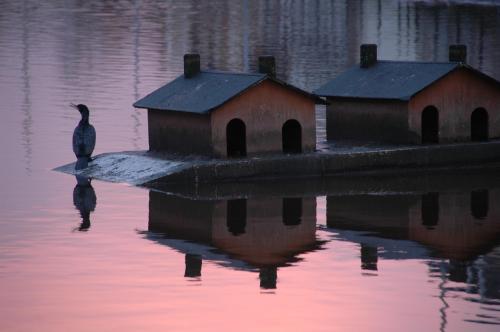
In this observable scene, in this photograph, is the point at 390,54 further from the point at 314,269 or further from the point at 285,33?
the point at 314,269

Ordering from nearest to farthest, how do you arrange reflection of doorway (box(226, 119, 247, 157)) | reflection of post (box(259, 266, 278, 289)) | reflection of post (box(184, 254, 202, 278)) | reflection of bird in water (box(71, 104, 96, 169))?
reflection of post (box(259, 266, 278, 289)), reflection of post (box(184, 254, 202, 278)), reflection of doorway (box(226, 119, 247, 157)), reflection of bird in water (box(71, 104, 96, 169))

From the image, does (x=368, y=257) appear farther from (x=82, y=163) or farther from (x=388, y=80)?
(x=388, y=80)

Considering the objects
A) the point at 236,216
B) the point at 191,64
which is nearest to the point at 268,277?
the point at 236,216

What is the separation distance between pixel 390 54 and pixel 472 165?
4521 cm

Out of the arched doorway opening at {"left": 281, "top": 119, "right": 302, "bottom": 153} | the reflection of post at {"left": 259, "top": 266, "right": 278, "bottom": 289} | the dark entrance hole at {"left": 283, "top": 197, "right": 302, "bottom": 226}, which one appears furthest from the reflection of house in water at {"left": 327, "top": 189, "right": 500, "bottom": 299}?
the arched doorway opening at {"left": 281, "top": 119, "right": 302, "bottom": 153}

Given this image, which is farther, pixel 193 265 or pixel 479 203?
pixel 479 203

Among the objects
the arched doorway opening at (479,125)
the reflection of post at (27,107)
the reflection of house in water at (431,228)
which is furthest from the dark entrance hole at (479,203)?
the reflection of post at (27,107)

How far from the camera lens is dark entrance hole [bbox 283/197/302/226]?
36678mm

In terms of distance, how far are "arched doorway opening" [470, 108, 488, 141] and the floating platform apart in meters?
0.65

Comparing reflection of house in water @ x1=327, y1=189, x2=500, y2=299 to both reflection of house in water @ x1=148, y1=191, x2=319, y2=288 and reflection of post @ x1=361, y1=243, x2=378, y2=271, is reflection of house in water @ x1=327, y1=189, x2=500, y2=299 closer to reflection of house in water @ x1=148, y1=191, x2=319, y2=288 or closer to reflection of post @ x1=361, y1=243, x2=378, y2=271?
reflection of post @ x1=361, y1=243, x2=378, y2=271

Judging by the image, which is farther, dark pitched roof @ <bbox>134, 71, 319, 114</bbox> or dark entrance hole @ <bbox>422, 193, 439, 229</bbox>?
dark pitched roof @ <bbox>134, 71, 319, 114</bbox>

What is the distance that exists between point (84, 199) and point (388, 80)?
10347 millimetres

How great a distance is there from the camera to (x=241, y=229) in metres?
35.5

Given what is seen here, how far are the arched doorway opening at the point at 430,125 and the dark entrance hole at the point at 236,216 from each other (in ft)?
29.2
